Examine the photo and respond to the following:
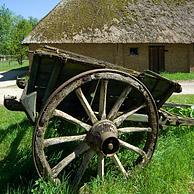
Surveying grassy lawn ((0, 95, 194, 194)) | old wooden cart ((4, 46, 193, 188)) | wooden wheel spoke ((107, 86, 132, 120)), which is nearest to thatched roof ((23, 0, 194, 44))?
grassy lawn ((0, 95, 194, 194))

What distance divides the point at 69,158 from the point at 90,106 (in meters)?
0.70

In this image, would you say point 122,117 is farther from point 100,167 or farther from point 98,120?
point 100,167

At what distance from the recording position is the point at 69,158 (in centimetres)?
423

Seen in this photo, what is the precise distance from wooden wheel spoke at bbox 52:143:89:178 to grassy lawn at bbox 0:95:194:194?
16cm

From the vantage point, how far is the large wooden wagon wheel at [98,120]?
4.02 metres

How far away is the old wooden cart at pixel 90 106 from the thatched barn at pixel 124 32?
59.6 feet

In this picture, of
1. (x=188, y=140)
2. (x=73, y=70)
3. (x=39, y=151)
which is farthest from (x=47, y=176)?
(x=188, y=140)

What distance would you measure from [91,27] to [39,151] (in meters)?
20.1

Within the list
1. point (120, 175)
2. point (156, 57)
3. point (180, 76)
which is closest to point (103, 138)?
point (120, 175)

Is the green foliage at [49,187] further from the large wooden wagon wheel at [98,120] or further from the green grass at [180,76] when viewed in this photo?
the green grass at [180,76]

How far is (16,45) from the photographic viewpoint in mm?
46406

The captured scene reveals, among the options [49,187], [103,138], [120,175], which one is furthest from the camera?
[120,175]

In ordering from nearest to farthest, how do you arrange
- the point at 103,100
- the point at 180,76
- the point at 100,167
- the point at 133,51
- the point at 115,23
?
the point at 103,100 → the point at 100,167 → the point at 180,76 → the point at 115,23 → the point at 133,51

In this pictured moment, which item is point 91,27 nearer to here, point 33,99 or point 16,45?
point 33,99
